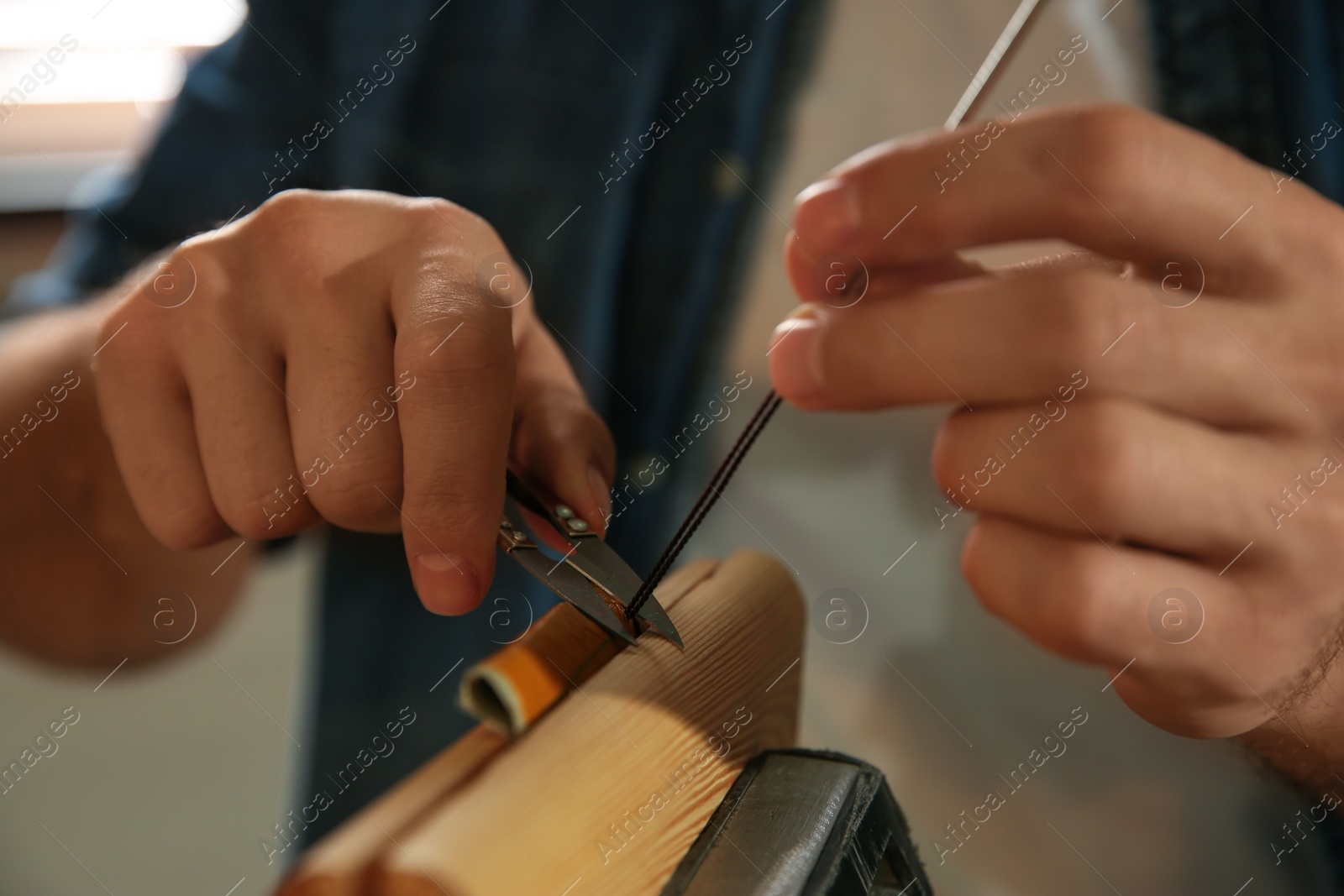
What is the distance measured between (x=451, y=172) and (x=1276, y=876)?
22.3 inches

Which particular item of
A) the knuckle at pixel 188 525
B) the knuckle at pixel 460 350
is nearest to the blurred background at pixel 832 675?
the knuckle at pixel 188 525

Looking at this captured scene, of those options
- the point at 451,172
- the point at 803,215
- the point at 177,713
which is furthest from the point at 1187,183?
the point at 177,713

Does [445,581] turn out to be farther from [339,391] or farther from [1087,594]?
[1087,594]

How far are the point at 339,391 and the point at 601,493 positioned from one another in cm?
11

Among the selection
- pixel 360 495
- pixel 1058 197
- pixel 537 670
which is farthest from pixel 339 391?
pixel 1058 197

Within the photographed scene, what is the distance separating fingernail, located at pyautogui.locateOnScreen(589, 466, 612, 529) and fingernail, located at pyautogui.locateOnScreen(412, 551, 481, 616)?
7 cm

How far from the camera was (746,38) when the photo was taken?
0.45 meters

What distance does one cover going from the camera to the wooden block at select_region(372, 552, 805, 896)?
0.17m

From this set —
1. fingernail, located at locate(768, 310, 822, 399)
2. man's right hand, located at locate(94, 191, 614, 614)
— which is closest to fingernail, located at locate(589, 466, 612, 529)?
man's right hand, located at locate(94, 191, 614, 614)

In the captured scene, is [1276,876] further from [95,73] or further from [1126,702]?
[95,73]

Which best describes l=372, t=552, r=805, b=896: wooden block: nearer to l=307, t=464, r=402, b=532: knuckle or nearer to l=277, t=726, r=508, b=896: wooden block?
l=277, t=726, r=508, b=896: wooden block

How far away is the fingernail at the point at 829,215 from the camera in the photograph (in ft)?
0.73

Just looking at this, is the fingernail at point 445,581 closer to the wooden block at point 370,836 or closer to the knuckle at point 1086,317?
the wooden block at point 370,836

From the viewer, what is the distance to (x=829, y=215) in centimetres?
23
